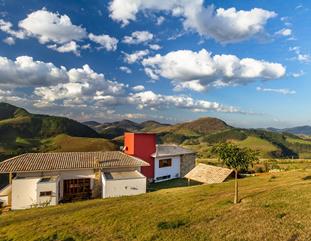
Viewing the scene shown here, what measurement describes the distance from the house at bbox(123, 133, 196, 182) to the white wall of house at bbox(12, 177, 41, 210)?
65.6ft

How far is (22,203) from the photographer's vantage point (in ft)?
113

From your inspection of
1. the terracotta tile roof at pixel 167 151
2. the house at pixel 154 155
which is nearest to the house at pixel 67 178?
the house at pixel 154 155

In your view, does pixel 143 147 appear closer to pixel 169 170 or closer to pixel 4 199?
pixel 169 170

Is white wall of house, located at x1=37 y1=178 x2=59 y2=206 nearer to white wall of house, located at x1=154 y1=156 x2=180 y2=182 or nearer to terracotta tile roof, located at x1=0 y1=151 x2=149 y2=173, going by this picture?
terracotta tile roof, located at x1=0 y1=151 x2=149 y2=173

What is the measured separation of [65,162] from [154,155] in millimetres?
17530

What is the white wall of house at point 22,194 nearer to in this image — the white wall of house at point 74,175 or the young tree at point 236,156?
the white wall of house at point 74,175

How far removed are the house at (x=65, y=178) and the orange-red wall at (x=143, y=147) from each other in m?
7.44

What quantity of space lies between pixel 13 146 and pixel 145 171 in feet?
413

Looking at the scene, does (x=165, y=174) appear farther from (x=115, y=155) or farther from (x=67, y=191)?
(x=67, y=191)

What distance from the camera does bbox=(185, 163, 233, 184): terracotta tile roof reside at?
3981cm

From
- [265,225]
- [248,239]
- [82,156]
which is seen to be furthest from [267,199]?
[82,156]

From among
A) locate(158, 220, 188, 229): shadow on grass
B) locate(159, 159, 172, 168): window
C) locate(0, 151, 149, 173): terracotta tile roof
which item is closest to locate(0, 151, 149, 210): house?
locate(0, 151, 149, 173): terracotta tile roof

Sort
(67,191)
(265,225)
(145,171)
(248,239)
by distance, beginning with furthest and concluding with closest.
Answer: (145,171) < (67,191) < (265,225) < (248,239)

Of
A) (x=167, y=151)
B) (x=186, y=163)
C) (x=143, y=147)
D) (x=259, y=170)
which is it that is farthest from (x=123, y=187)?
(x=259, y=170)
